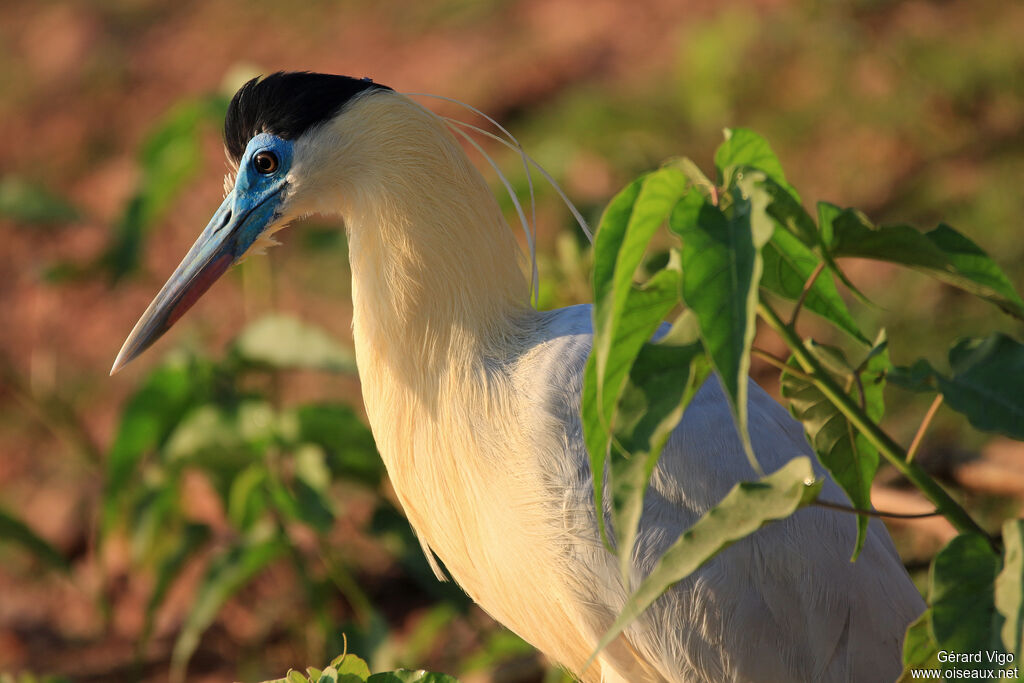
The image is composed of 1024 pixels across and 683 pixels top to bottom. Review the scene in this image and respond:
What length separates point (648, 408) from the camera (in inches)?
41.5

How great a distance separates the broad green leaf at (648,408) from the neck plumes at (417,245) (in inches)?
35.3

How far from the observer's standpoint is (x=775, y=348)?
401 cm

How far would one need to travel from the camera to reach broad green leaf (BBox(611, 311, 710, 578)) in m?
1.03

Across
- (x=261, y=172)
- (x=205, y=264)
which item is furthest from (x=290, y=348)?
(x=261, y=172)

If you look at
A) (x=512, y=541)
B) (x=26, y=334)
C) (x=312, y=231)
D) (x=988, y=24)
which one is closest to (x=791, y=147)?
(x=988, y=24)

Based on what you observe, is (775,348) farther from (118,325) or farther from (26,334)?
(26,334)

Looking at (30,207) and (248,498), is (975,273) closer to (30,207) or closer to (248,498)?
(248,498)

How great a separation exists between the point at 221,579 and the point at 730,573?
5.02 ft

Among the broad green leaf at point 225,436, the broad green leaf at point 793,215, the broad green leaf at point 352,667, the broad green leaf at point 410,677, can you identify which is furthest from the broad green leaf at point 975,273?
the broad green leaf at point 225,436

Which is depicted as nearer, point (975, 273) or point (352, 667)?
point (975, 273)

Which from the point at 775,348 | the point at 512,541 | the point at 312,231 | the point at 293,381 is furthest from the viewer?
the point at 293,381

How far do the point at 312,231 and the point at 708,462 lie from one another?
1.81m

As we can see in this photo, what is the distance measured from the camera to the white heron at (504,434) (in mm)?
1868

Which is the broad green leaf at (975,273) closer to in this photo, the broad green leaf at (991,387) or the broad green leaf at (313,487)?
the broad green leaf at (991,387)
